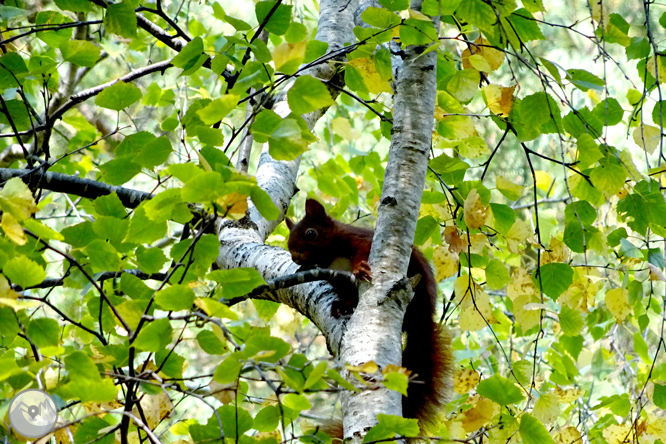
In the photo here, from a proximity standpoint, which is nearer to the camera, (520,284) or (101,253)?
(101,253)

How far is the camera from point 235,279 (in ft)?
3.26

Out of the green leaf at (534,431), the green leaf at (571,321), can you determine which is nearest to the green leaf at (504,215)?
the green leaf at (571,321)

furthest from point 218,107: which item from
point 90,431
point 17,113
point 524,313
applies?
point 524,313

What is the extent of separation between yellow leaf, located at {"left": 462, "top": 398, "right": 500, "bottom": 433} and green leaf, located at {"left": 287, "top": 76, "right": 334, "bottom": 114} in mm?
845

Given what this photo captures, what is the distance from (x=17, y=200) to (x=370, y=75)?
3.52 feet

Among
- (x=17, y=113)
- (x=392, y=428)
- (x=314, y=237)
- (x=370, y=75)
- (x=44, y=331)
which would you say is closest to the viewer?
(x=392, y=428)

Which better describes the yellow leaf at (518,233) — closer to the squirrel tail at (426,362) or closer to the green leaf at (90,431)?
the squirrel tail at (426,362)

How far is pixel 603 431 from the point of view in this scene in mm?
2250

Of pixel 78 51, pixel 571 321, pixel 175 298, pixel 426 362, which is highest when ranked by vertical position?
pixel 78 51

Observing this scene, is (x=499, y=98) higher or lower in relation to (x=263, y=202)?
higher

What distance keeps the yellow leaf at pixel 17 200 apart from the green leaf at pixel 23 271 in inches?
3.0

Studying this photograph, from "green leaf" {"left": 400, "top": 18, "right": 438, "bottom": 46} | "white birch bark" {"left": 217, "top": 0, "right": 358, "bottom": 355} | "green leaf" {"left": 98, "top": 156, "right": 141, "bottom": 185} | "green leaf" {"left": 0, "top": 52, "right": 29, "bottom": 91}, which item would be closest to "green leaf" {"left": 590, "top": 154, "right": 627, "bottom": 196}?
"green leaf" {"left": 400, "top": 18, "right": 438, "bottom": 46}

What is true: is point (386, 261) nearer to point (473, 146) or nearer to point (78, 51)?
point (473, 146)

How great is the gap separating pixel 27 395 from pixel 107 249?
386 millimetres
